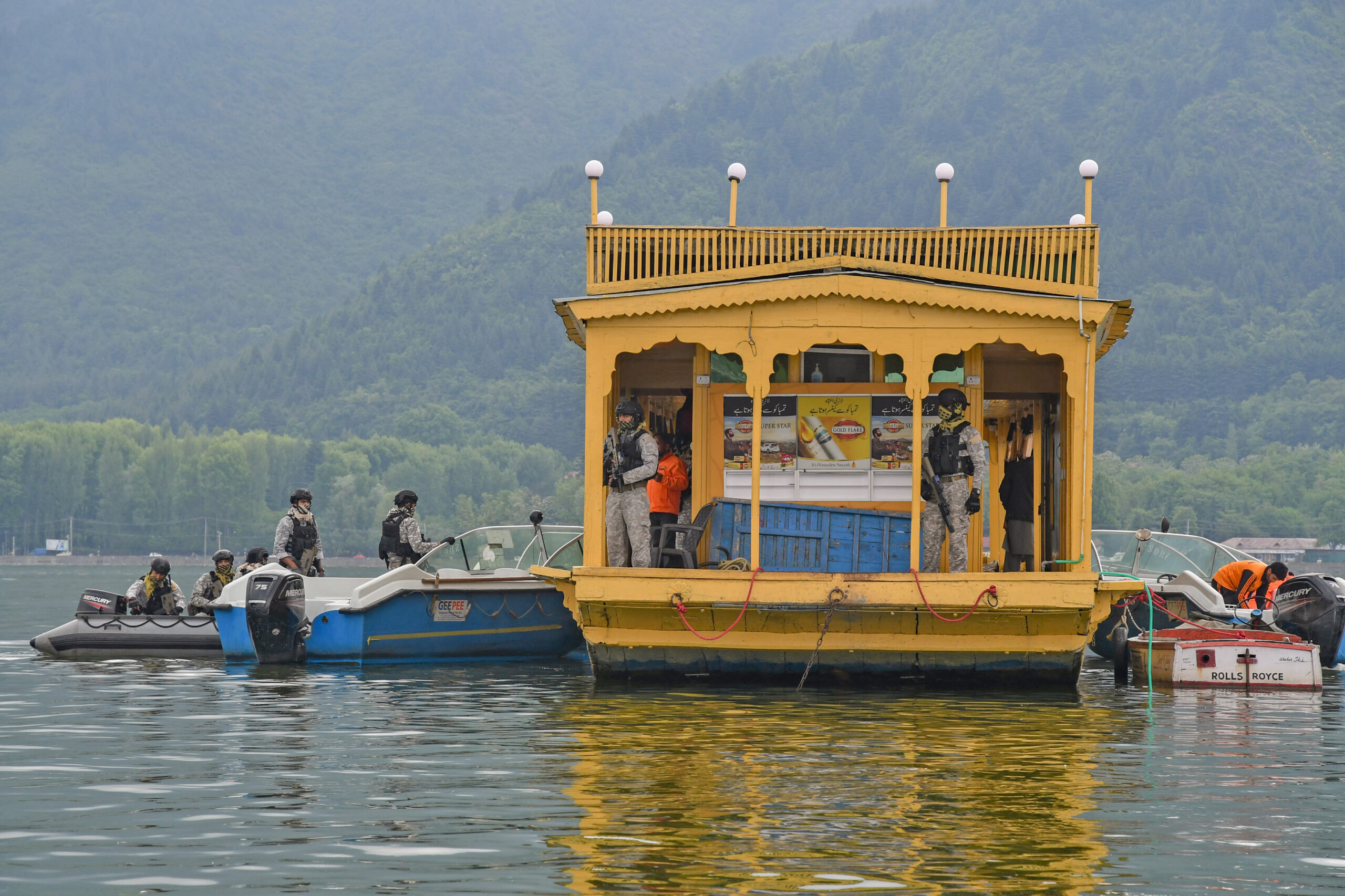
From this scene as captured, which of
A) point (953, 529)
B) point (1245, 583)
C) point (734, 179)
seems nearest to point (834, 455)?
point (953, 529)

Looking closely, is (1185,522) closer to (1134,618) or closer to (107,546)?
(107,546)

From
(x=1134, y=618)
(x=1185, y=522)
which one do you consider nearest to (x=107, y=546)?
(x=1185, y=522)

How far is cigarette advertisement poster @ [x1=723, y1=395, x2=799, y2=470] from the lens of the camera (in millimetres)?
17938

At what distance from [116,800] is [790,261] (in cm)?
888

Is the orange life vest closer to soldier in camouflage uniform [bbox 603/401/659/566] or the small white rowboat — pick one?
the small white rowboat

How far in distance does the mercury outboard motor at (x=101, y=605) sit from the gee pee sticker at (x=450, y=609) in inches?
186

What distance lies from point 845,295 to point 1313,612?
7981 millimetres

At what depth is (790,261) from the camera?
56.1 ft

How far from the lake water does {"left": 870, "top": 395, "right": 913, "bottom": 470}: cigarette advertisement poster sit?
2371 mm

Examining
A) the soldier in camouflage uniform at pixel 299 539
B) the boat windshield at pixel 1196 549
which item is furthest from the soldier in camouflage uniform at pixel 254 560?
the boat windshield at pixel 1196 549

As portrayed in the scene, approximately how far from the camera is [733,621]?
16.6 meters

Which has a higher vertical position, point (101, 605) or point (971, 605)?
point (971, 605)

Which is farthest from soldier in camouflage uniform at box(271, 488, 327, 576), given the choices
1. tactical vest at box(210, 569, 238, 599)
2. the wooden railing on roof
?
the wooden railing on roof

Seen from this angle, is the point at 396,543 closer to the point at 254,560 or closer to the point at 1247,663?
the point at 254,560
